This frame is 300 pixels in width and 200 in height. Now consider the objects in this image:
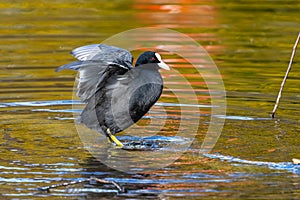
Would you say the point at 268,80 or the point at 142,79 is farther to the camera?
the point at 268,80

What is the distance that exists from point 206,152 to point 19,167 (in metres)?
1.83

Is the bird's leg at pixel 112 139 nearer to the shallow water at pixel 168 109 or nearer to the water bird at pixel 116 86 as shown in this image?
the water bird at pixel 116 86

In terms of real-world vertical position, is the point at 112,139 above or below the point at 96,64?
below

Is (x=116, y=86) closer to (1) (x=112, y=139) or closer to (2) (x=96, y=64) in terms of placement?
(2) (x=96, y=64)

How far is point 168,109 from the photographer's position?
980cm

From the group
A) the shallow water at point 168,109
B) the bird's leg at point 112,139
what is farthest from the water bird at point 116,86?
the shallow water at point 168,109

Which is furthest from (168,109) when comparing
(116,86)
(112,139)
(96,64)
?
(96,64)

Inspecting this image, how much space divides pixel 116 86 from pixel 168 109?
66.9 inches

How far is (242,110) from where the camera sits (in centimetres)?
966

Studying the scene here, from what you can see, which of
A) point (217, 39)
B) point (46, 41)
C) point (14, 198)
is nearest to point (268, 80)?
point (217, 39)

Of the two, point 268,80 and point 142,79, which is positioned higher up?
point 142,79

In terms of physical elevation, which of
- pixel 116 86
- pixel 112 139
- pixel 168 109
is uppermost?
pixel 116 86

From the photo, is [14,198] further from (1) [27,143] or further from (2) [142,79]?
(2) [142,79]

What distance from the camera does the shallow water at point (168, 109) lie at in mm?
6816
